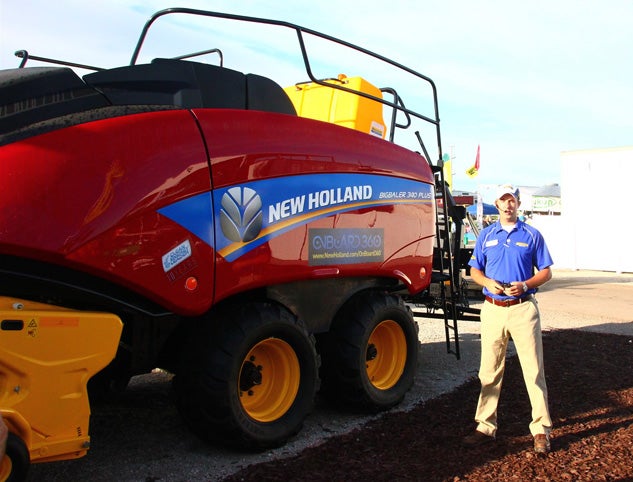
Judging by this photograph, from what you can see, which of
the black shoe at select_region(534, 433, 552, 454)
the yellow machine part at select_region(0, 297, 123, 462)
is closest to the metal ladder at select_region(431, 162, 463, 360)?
the black shoe at select_region(534, 433, 552, 454)

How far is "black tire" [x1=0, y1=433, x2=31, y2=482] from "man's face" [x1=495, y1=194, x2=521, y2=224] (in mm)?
Answer: 3275

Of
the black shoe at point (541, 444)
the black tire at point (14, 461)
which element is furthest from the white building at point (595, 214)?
the black tire at point (14, 461)

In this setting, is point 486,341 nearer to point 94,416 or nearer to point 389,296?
point 389,296

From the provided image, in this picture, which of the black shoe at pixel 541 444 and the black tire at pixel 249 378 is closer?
the black tire at pixel 249 378

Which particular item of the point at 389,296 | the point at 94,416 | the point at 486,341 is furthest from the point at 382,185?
the point at 94,416

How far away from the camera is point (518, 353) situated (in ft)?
14.2

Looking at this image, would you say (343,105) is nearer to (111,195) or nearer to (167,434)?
(111,195)

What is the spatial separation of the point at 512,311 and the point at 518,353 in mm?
288

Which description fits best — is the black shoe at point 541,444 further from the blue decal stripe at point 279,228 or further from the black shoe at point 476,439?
the blue decal stripe at point 279,228

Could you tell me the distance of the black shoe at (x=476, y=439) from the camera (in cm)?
434

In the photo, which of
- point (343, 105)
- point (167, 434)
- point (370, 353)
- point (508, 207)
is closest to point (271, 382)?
point (167, 434)

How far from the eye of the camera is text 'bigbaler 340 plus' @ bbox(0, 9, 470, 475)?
3.28m

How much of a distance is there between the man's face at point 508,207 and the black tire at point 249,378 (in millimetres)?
1619

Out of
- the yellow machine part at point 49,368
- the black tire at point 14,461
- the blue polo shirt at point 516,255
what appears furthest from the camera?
the blue polo shirt at point 516,255
